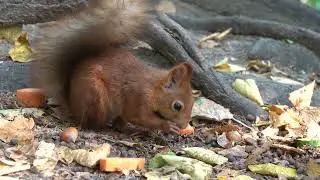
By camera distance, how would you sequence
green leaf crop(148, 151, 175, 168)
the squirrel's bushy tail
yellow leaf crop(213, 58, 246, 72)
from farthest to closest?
yellow leaf crop(213, 58, 246, 72) < the squirrel's bushy tail < green leaf crop(148, 151, 175, 168)

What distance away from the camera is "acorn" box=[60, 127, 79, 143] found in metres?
3.83

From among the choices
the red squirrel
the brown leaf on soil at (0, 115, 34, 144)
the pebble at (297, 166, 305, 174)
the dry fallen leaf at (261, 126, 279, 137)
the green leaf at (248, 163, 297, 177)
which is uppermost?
the red squirrel

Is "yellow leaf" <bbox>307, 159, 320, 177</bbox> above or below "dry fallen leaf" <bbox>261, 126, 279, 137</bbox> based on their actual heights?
below

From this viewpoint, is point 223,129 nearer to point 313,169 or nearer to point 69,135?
point 313,169

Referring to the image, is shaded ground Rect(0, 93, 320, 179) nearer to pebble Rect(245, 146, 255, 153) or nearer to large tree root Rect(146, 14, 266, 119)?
pebble Rect(245, 146, 255, 153)

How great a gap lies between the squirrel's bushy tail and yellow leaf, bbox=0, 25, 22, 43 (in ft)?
3.51

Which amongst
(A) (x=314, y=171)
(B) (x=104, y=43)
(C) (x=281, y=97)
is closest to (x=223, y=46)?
(C) (x=281, y=97)

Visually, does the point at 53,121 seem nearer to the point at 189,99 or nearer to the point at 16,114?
the point at 16,114

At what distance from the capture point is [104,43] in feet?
14.3

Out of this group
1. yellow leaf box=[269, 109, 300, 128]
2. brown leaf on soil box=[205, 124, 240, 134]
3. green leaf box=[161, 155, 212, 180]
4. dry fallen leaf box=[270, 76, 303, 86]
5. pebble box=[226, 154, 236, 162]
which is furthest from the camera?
dry fallen leaf box=[270, 76, 303, 86]

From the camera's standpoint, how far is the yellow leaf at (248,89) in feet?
17.9

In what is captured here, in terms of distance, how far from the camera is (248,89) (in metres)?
5.52

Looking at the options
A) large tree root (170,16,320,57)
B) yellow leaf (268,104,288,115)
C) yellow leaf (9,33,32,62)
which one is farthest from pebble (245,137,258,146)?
large tree root (170,16,320,57)

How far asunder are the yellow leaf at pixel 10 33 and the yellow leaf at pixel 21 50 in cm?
14
